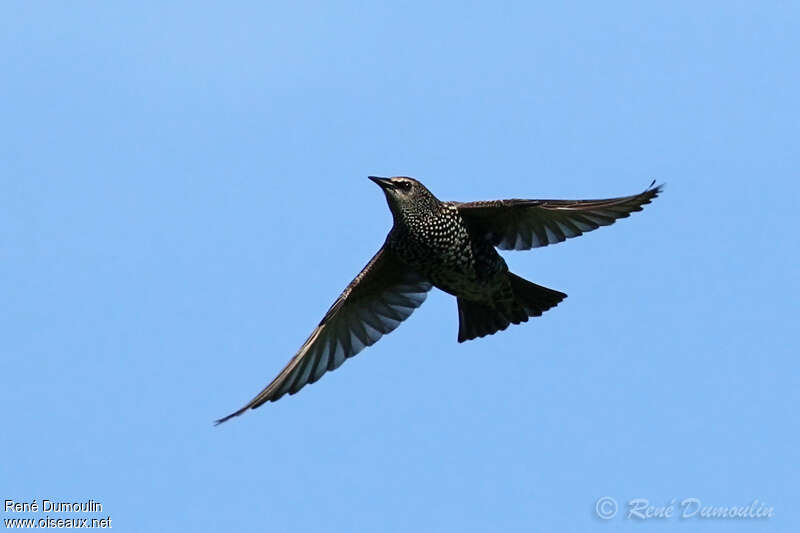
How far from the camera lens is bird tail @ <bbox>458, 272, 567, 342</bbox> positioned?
16.8 metres

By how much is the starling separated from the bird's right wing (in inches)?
0.5

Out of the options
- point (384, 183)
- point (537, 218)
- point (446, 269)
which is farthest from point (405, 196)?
point (537, 218)

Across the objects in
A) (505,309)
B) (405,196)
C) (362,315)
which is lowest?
(505,309)

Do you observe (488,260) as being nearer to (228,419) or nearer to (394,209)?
(394,209)

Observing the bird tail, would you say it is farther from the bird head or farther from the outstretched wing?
the bird head

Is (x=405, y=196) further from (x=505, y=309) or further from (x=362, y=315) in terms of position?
(x=505, y=309)

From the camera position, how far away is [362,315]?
16.7 metres

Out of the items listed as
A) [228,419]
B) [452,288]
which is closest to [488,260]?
[452,288]

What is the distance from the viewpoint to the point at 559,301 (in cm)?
1691

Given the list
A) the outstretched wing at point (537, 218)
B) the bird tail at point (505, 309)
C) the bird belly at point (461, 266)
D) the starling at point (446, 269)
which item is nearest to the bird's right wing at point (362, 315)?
the starling at point (446, 269)

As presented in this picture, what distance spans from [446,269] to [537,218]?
122 centimetres

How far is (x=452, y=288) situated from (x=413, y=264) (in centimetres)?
62

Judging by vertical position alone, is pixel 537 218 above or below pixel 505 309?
above

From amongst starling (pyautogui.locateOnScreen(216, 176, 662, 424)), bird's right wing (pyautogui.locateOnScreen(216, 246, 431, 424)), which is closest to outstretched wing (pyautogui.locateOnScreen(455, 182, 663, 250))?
starling (pyautogui.locateOnScreen(216, 176, 662, 424))
